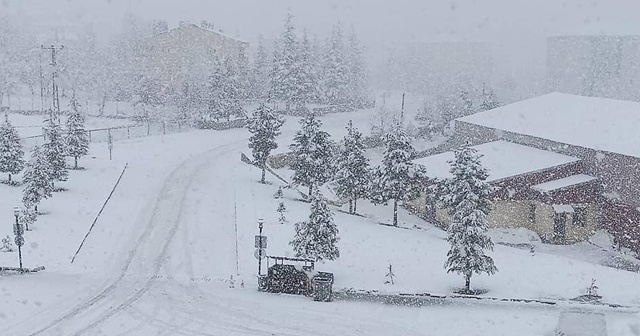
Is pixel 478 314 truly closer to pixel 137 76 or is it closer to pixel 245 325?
pixel 245 325

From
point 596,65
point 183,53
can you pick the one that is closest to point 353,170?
point 183,53

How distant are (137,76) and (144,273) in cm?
6190

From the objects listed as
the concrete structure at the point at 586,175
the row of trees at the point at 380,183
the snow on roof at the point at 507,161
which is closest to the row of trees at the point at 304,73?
the row of trees at the point at 380,183

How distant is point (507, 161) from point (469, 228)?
18.5 meters

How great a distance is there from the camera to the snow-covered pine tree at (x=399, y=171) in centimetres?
3547

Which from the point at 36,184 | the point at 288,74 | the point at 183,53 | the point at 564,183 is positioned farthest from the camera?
the point at 183,53

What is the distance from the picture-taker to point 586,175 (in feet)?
133

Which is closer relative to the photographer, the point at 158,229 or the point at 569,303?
the point at 569,303

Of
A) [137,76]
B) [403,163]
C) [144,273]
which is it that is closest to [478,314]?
[144,273]

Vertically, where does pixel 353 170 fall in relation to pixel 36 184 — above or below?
above

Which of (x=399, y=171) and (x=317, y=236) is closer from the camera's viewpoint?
(x=317, y=236)

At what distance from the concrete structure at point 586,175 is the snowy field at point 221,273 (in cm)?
219

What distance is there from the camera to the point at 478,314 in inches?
842

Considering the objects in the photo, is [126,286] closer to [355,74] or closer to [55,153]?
[55,153]
